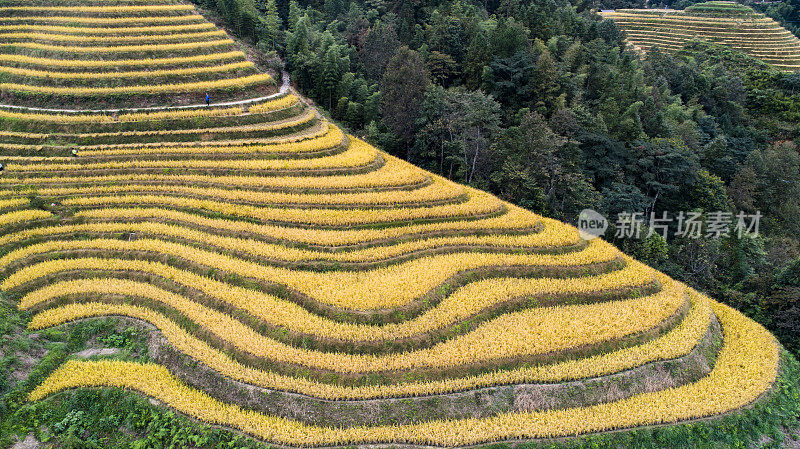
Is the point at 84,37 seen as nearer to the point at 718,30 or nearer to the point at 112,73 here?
the point at 112,73

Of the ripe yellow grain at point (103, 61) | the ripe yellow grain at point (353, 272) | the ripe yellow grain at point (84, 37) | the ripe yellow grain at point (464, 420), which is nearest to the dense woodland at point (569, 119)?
the ripe yellow grain at point (464, 420)

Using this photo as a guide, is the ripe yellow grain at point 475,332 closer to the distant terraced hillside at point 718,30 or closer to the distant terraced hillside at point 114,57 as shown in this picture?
the distant terraced hillside at point 114,57

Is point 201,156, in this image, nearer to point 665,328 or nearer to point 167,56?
point 167,56

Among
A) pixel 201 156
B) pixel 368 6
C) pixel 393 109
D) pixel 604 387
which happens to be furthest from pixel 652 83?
pixel 201 156

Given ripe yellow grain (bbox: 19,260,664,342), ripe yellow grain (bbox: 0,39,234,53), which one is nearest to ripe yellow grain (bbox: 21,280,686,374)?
ripe yellow grain (bbox: 19,260,664,342)

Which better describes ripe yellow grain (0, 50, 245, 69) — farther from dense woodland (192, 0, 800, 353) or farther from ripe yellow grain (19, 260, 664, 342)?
ripe yellow grain (19, 260, 664, 342)

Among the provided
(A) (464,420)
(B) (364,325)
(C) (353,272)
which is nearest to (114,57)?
(C) (353,272)
